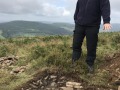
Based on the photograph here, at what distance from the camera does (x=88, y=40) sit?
30.2ft

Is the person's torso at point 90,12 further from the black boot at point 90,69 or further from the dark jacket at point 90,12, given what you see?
the black boot at point 90,69

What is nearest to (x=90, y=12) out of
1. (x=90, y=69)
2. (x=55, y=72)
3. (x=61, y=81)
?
(x=90, y=69)

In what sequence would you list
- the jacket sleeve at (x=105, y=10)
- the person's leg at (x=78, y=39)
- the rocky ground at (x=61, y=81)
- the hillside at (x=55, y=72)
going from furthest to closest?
the person's leg at (x=78, y=39) < the jacket sleeve at (x=105, y=10) < the hillside at (x=55, y=72) < the rocky ground at (x=61, y=81)

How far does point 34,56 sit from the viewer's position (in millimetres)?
10867

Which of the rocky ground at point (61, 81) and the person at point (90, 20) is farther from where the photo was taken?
the person at point (90, 20)

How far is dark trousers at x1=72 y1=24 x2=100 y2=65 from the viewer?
9102mm

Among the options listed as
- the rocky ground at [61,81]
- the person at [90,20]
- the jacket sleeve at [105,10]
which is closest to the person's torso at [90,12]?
the person at [90,20]

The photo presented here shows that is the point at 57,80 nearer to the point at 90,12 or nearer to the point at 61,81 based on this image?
the point at 61,81

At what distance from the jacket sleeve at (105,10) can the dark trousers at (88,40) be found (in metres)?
0.48

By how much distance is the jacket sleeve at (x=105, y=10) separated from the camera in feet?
28.4

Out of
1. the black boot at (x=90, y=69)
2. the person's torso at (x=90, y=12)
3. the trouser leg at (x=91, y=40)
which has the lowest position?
the black boot at (x=90, y=69)

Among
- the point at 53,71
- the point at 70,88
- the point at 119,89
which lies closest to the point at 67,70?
the point at 53,71

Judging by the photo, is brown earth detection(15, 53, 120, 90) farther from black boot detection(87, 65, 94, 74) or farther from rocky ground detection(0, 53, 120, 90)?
black boot detection(87, 65, 94, 74)

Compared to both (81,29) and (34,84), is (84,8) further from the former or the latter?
(34,84)
